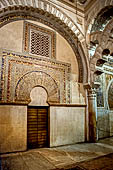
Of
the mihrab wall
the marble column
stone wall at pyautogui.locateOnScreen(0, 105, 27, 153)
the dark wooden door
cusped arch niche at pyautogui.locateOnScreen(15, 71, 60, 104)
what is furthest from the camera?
the marble column

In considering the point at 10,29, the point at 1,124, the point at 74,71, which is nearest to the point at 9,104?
the point at 1,124

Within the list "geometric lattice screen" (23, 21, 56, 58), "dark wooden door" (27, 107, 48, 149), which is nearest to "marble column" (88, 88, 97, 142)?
"dark wooden door" (27, 107, 48, 149)

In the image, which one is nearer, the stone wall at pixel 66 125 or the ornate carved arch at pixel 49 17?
the ornate carved arch at pixel 49 17

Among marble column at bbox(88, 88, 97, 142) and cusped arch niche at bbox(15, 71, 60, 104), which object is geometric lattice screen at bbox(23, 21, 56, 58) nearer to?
cusped arch niche at bbox(15, 71, 60, 104)

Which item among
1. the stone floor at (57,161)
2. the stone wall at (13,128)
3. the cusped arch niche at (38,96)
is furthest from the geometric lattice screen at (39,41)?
the stone floor at (57,161)

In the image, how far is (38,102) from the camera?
4160 mm

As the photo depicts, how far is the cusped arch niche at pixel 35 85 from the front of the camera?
390 centimetres

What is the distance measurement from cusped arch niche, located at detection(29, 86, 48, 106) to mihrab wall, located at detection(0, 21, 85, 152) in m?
0.12

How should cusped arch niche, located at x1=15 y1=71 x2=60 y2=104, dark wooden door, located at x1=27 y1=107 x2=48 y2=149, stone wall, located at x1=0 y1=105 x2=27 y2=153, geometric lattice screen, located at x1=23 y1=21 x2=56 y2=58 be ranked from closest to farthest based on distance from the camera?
stone wall, located at x1=0 y1=105 x2=27 y2=153 → cusped arch niche, located at x1=15 y1=71 x2=60 y2=104 → dark wooden door, located at x1=27 y1=107 x2=48 y2=149 → geometric lattice screen, located at x1=23 y1=21 x2=56 y2=58

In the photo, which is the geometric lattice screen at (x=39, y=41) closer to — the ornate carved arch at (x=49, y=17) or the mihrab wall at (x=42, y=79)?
the mihrab wall at (x=42, y=79)

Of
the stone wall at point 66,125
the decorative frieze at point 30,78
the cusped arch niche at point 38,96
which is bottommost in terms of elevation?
the stone wall at point 66,125

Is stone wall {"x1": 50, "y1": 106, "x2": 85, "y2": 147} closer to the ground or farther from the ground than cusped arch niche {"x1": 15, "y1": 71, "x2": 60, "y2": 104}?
closer to the ground

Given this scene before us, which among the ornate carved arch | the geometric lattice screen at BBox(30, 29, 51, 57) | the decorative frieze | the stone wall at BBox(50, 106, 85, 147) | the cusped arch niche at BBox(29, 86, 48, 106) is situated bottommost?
the stone wall at BBox(50, 106, 85, 147)

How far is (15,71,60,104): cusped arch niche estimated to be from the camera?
390 centimetres
